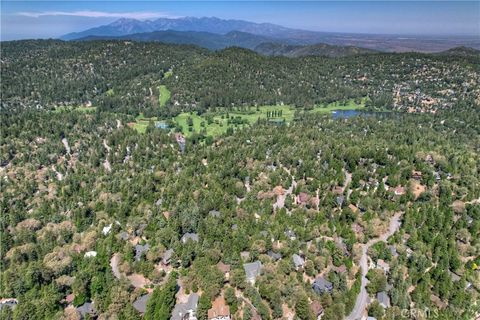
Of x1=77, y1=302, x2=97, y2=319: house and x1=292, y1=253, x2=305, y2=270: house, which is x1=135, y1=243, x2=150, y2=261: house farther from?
x1=292, y1=253, x2=305, y2=270: house

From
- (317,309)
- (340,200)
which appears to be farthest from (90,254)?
(340,200)

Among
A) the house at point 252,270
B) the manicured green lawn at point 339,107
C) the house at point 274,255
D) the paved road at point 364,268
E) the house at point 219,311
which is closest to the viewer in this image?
the house at point 219,311

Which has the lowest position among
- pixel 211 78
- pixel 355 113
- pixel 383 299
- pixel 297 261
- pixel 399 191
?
pixel 383 299

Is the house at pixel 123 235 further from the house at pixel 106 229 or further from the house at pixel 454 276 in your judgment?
the house at pixel 454 276

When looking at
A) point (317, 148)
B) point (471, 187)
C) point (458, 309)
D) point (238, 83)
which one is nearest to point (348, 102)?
point (238, 83)

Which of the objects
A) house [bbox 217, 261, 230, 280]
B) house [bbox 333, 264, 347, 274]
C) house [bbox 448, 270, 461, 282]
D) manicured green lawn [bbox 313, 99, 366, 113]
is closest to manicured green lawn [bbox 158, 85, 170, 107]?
manicured green lawn [bbox 313, 99, 366, 113]

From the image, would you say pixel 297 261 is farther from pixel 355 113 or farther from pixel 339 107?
pixel 339 107

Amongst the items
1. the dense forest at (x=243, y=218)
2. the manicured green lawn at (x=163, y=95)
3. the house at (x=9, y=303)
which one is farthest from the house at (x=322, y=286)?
the manicured green lawn at (x=163, y=95)
